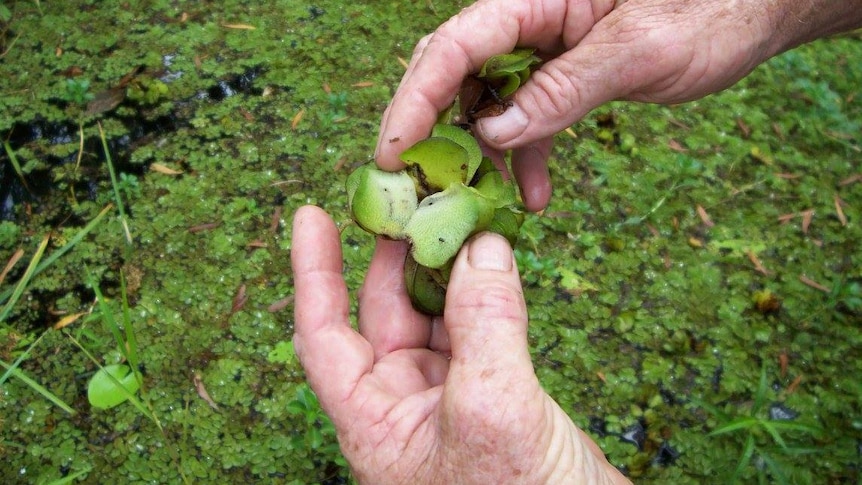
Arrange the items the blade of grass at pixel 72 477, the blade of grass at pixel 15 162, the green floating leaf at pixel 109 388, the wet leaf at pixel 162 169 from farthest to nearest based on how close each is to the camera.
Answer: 1. the wet leaf at pixel 162 169
2. the blade of grass at pixel 15 162
3. the green floating leaf at pixel 109 388
4. the blade of grass at pixel 72 477

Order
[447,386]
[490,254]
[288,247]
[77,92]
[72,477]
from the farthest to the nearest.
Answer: [77,92], [288,247], [72,477], [490,254], [447,386]

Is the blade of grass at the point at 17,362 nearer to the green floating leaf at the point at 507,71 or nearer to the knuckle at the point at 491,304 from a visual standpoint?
the knuckle at the point at 491,304

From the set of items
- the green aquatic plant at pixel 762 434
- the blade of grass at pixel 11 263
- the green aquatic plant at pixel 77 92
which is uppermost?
the green aquatic plant at pixel 77 92

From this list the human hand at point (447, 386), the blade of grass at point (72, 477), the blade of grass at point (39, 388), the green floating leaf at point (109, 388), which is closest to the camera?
the human hand at point (447, 386)

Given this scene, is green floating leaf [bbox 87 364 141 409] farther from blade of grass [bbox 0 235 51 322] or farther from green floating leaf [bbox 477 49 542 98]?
green floating leaf [bbox 477 49 542 98]

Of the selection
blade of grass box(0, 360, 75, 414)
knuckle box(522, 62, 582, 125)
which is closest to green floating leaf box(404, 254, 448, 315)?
knuckle box(522, 62, 582, 125)

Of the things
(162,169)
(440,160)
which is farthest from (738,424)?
(162,169)

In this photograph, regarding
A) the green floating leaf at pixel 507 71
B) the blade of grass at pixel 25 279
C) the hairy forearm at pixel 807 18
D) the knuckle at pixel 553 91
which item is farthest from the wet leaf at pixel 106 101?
the hairy forearm at pixel 807 18

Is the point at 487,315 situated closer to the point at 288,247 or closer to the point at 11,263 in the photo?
the point at 288,247
